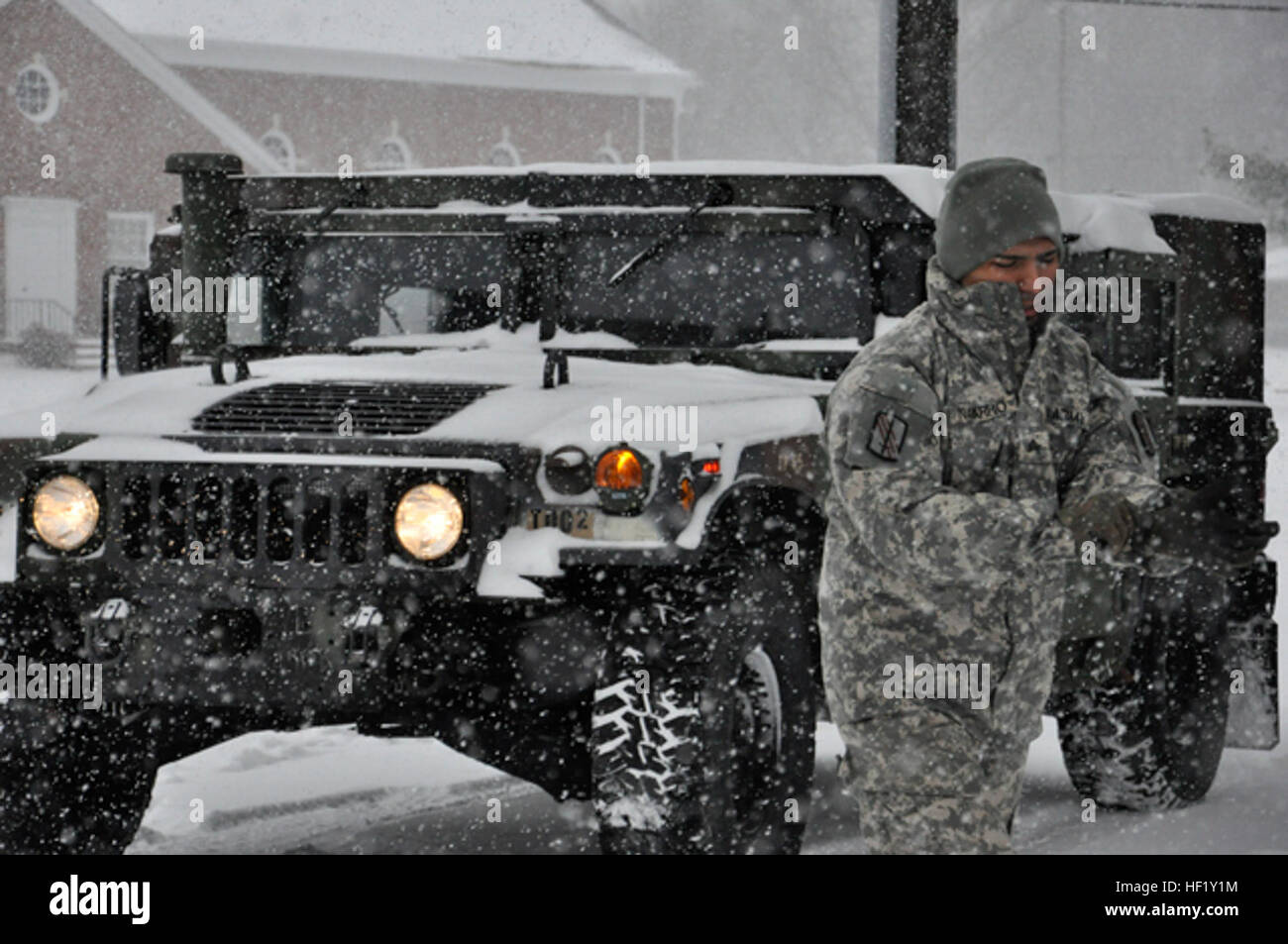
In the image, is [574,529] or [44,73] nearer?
[574,529]

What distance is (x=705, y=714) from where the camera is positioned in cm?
546

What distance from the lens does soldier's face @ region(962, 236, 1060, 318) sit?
408 centimetres

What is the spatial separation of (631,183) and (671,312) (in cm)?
42

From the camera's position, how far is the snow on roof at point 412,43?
125ft

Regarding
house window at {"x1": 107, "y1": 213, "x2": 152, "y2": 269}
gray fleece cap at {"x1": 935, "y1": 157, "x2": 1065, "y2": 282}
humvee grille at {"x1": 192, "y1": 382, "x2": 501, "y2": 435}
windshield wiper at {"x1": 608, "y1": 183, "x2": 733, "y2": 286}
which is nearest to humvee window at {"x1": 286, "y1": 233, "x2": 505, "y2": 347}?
windshield wiper at {"x1": 608, "y1": 183, "x2": 733, "y2": 286}

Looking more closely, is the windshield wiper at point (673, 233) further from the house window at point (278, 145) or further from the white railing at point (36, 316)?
the house window at point (278, 145)

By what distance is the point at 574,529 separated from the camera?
5.51 meters

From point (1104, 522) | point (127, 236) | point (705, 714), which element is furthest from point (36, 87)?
point (1104, 522)

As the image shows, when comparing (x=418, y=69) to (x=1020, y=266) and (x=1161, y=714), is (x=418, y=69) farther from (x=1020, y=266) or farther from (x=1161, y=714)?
(x=1020, y=266)

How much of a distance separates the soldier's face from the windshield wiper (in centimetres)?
272

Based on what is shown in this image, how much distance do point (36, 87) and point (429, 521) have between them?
1257 inches

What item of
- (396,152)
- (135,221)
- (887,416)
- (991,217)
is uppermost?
(396,152)
